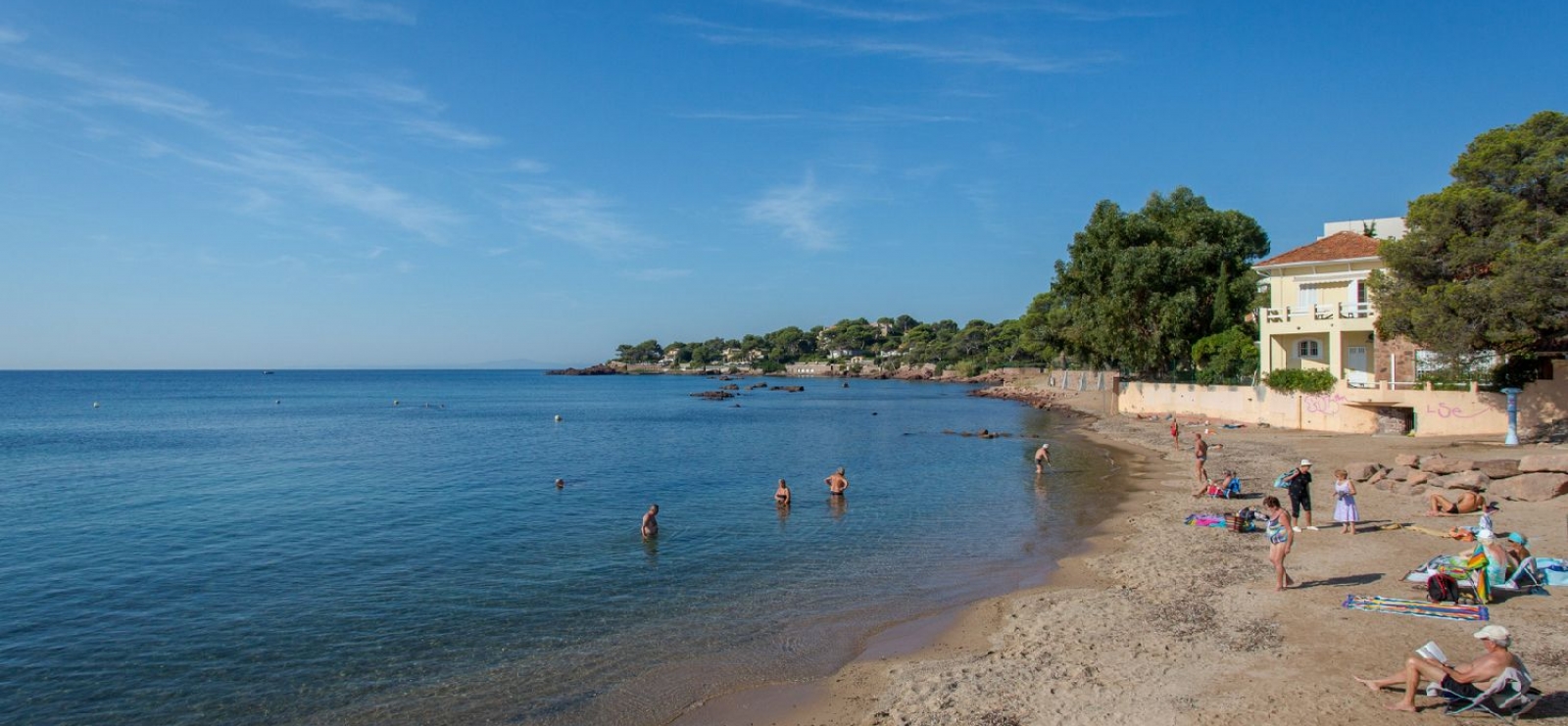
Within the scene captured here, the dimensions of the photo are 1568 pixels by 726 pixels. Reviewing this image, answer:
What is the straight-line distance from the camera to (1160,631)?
11.7 metres

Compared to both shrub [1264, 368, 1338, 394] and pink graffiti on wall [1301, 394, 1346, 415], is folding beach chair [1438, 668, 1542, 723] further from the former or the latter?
shrub [1264, 368, 1338, 394]

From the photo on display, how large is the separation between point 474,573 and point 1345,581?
49.9ft

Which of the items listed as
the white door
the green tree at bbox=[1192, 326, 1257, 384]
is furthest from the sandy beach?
the green tree at bbox=[1192, 326, 1257, 384]

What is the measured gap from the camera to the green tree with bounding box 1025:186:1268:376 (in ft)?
159

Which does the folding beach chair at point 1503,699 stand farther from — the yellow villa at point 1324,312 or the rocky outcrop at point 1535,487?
the yellow villa at point 1324,312

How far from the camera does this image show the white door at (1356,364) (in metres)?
36.3

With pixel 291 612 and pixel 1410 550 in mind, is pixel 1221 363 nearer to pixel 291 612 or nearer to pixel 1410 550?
pixel 1410 550

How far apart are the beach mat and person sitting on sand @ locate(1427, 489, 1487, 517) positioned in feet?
25.5

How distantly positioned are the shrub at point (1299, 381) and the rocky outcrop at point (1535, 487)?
19.0m

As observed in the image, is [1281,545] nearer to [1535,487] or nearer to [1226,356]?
[1535,487]

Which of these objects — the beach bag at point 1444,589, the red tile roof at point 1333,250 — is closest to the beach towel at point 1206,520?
the beach bag at point 1444,589

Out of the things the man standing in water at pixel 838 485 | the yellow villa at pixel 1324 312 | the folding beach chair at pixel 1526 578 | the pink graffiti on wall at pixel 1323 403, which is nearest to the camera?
the folding beach chair at pixel 1526 578

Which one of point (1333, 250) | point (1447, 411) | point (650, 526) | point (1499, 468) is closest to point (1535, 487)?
point (1499, 468)

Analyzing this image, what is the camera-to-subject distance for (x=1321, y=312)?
126 ft
